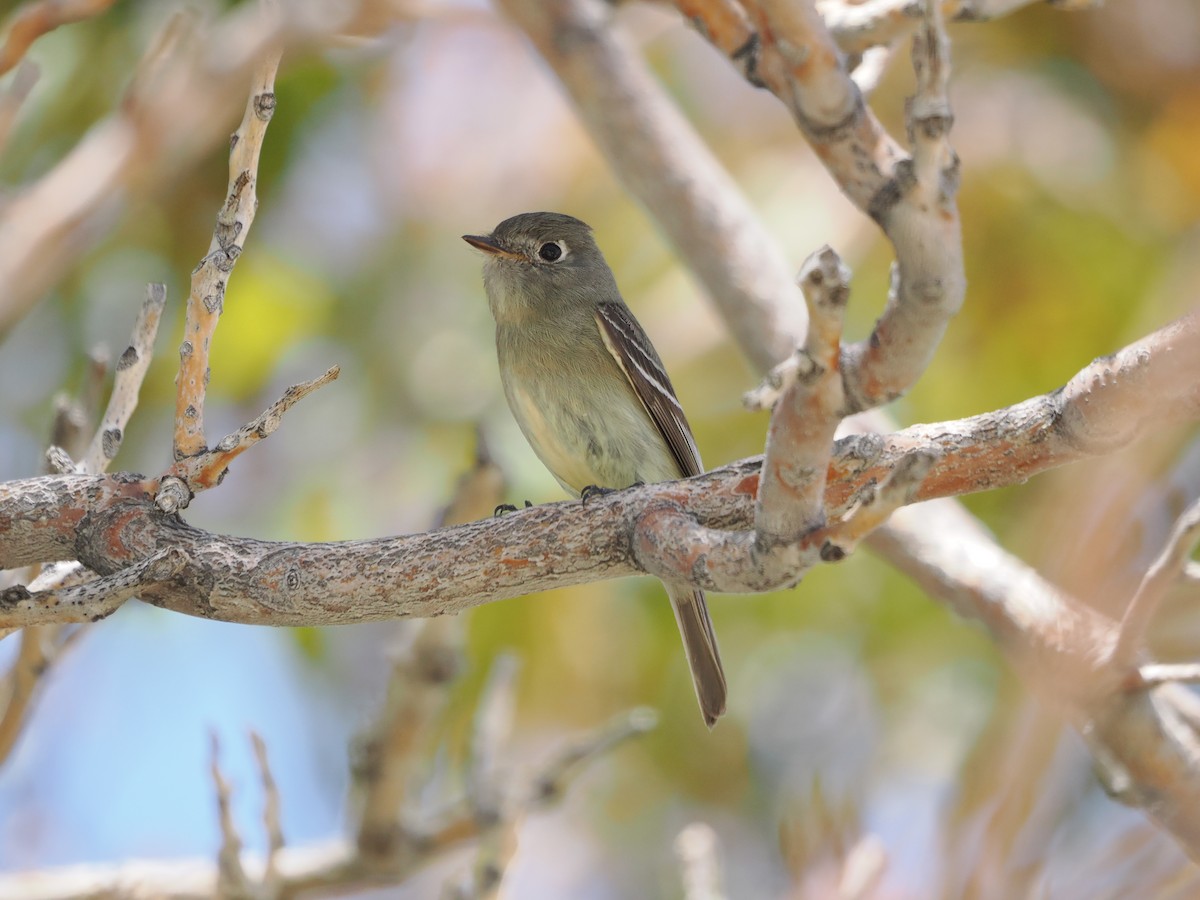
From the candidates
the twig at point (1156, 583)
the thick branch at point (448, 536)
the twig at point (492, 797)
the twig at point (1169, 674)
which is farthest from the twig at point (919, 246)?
the twig at point (492, 797)

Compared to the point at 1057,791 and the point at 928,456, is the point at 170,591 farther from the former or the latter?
the point at 1057,791

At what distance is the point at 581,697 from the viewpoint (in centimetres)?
554

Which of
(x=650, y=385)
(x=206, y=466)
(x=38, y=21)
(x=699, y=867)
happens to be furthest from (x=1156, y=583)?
(x=38, y=21)

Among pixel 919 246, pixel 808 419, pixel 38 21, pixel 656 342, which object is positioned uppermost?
pixel 38 21

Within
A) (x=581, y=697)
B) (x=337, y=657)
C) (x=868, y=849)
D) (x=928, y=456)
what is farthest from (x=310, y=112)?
(x=928, y=456)

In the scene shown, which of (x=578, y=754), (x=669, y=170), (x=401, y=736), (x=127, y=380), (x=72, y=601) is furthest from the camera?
(x=669, y=170)

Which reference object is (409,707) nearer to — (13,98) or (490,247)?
(490,247)

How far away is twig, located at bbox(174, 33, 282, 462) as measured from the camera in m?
2.23

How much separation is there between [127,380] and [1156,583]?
2.07 metres

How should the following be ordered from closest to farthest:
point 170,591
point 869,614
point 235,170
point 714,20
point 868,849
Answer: point 235,170, point 170,591, point 714,20, point 868,849, point 869,614

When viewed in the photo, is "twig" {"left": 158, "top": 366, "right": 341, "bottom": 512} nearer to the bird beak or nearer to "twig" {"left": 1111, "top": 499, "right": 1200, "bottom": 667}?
"twig" {"left": 1111, "top": 499, "right": 1200, "bottom": 667}

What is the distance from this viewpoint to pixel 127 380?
2.68 m

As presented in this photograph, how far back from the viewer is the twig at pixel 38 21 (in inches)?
94.9

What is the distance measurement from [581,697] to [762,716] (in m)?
0.83
